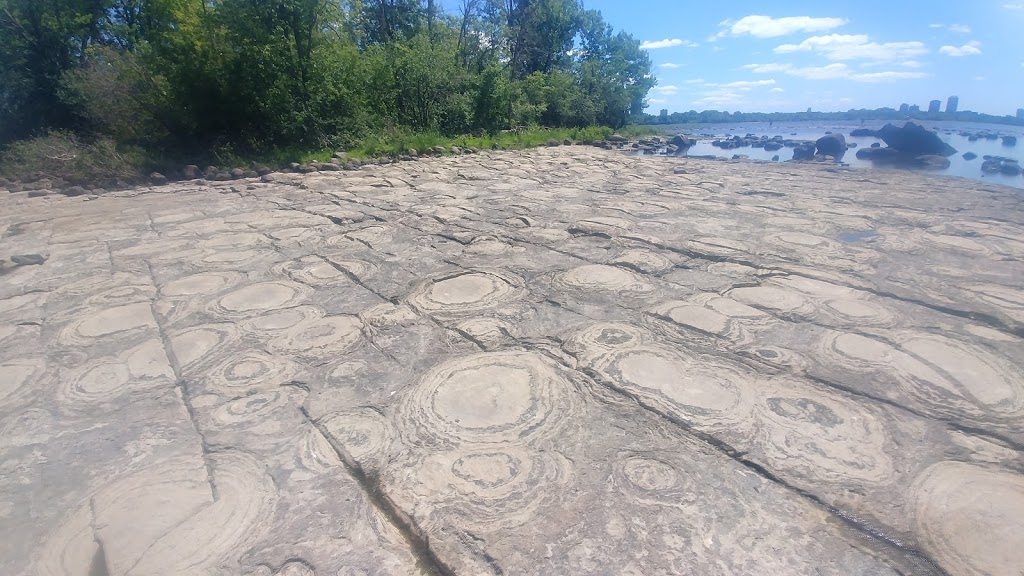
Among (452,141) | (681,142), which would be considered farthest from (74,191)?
(681,142)

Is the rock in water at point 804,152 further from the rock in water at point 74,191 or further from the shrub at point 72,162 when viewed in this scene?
the rock in water at point 74,191

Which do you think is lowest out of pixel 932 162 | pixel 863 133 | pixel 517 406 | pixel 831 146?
pixel 517 406

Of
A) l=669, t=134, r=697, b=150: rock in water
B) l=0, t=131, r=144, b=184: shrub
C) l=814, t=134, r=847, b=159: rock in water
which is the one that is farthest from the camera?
l=669, t=134, r=697, b=150: rock in water

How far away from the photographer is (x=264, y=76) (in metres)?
8.52

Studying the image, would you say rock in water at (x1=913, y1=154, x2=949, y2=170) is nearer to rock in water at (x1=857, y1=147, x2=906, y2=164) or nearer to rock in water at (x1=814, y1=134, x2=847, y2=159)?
rock in water at (x1=857, y1=147, x2=906, y2=164)

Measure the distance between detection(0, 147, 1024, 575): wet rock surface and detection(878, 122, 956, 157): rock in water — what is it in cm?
754

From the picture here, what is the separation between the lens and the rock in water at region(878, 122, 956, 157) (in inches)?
376

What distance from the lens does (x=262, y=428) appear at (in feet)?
5.67

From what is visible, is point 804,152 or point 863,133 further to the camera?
point 863,133

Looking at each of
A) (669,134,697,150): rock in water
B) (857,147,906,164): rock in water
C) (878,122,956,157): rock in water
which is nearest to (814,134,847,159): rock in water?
(857,147,906,164): rock in water

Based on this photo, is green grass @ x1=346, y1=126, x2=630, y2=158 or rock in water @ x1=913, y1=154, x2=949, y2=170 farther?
green grass @ x1=346, y1=126, x2=630, y2=158

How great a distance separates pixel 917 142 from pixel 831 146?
1531mm

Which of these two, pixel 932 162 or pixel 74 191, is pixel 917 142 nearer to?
pixel 932 162

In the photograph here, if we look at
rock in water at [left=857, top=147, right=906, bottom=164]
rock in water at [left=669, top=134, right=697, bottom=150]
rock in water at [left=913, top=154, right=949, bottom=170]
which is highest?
rock in water at [left=669, top=134, right=697, bottom=150]
